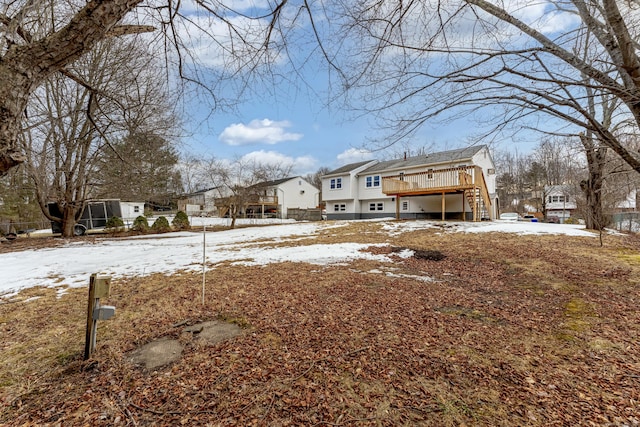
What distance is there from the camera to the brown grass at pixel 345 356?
70.0 inches

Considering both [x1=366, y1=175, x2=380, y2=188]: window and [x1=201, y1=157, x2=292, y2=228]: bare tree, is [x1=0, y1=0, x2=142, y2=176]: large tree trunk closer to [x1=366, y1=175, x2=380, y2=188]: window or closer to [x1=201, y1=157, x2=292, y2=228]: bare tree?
[x1=201, y1=157, x2=292, y2=228]: bare tree

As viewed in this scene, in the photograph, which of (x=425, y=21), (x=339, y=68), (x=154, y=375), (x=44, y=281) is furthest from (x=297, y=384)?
(x=44, y=281)

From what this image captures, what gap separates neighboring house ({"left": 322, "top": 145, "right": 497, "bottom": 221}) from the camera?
50.6 ft

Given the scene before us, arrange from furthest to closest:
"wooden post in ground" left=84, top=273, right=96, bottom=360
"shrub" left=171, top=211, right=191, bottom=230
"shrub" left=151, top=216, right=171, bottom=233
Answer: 1. "shrub" left=171, top=211, right=191, bottom=230
2. "shrub" left=151, top=216, right=171, bottom=233
3. "wooden post in ground" left=84, top=273, right=96, bottom=360

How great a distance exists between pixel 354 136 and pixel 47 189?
12.6m

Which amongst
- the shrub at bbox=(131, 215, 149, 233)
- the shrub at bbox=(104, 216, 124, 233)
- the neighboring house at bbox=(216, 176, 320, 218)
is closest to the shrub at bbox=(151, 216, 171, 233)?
the shrub at bbox=(131, 215, 149, 233)

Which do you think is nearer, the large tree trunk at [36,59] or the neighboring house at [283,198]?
the large tree trunk at [36,59]

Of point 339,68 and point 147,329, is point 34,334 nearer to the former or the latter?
point 147,329

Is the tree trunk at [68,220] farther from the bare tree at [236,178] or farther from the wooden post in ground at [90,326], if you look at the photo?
the wooden post in ground at [90,326]

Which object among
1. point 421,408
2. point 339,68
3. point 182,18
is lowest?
point 421,408

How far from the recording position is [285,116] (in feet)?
11.3

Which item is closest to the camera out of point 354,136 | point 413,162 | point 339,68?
point 339,68

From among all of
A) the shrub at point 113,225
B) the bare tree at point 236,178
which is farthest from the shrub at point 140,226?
the bare tree at point 236,178

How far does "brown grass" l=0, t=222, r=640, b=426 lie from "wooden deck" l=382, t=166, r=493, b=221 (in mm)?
10604
